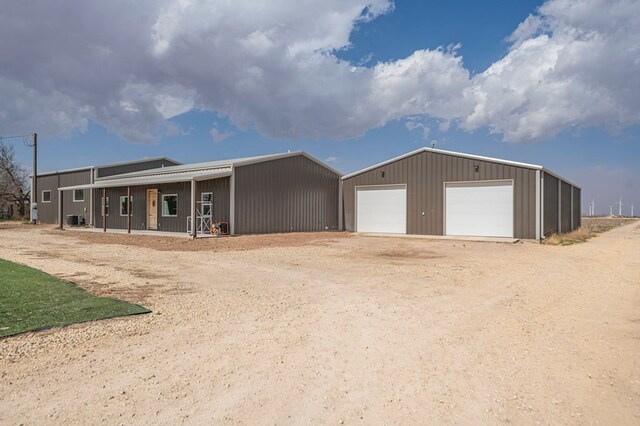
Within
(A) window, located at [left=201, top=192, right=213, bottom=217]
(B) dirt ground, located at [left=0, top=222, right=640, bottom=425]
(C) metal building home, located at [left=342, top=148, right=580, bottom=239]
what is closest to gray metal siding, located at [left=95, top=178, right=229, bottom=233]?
(A) window, located at [left=201, top=192, right=213, bottom=217]

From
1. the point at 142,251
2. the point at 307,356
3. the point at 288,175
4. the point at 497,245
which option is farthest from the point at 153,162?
the point at 307,356

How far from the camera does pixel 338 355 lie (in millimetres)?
3924

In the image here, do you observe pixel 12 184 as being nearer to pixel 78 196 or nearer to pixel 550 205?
pixel 78 196

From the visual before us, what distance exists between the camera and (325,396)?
10.1ft

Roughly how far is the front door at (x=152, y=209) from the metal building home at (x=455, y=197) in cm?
1065

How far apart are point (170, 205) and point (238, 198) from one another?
445 centimetres

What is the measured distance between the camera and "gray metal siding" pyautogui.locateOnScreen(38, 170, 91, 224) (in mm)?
28484

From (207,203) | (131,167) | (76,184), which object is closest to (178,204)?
(207,203)

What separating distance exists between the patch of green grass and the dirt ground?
0.94 feet

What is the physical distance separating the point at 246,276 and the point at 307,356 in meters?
4.71

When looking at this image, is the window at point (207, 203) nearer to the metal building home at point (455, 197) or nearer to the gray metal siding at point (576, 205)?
the metal building home at point (455, 197)

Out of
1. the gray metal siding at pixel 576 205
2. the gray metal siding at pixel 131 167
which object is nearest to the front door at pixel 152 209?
the gray metal siding at pixel 131 167

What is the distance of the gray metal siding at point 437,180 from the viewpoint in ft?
57.0

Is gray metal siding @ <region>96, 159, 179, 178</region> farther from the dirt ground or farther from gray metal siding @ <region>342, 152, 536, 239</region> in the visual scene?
the dirt ground
